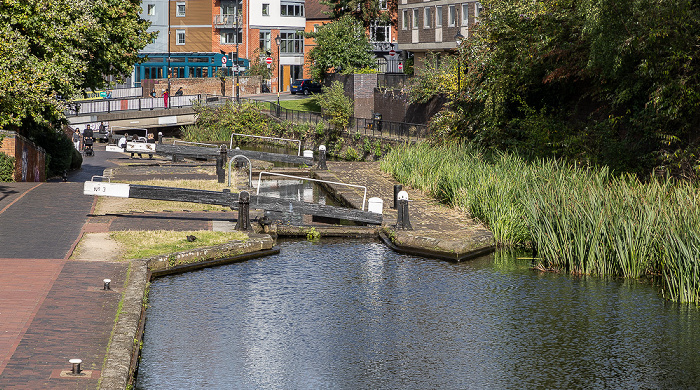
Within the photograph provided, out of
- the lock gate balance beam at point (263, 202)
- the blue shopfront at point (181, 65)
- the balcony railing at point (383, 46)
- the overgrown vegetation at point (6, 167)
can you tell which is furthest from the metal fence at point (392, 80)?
the lock gate balance beam at point (263, 202)

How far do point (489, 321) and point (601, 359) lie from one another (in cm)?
215

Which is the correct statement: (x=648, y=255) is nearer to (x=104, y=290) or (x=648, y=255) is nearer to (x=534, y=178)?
(x=534, y=178)

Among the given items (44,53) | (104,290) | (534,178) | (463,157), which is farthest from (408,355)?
(44,53)

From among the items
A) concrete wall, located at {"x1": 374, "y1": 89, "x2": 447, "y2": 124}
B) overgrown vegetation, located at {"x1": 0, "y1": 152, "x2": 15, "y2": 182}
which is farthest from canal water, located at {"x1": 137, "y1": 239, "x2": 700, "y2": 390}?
concrete wall, located at {"x1": 374, "y1": 89, "x2": 447, "y2": 124}

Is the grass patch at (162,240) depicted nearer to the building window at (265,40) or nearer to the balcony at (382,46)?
the balcony at (382,46)

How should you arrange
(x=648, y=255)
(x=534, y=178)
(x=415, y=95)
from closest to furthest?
1. (x=648, y=255)
2. (x=534, y=178)
3. (x=415, y=95)

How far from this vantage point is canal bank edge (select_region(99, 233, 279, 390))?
9391 millimetres

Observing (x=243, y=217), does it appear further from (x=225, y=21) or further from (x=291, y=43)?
(x=291, y=43)

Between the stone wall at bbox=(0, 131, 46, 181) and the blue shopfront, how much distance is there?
54.5 meters

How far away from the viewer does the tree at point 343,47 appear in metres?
62.3

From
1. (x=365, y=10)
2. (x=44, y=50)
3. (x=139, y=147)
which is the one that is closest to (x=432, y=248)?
(x=44, y=50)

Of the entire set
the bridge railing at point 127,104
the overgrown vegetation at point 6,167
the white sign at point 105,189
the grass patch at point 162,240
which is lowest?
the grass patch at point 162,240

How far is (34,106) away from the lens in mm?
24672

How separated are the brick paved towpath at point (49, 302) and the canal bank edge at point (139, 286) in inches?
5.6
